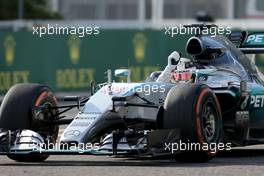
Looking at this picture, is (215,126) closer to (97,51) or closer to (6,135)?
(6,135)

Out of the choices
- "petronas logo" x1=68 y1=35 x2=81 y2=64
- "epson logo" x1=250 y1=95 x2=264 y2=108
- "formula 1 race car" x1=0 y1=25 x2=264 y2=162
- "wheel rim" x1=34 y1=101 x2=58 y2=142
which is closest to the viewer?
"formula 1 race car" x1=0 y1=25 x2=264 y2=162

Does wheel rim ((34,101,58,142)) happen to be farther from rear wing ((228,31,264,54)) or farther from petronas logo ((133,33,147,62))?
petronas logo ((133,33,147,62))

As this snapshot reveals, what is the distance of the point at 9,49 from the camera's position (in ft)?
98.4

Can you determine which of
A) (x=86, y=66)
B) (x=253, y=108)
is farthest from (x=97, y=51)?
(x=253, y=108)

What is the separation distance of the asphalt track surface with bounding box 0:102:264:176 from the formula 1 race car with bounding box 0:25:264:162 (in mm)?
169

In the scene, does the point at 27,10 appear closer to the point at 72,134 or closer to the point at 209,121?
the point at 209,121

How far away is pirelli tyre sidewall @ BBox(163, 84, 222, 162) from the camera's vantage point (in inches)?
509

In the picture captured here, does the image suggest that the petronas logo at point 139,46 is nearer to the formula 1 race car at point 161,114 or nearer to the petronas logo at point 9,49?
the petronas logo at point 9,49

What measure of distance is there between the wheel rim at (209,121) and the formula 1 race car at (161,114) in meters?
0.01

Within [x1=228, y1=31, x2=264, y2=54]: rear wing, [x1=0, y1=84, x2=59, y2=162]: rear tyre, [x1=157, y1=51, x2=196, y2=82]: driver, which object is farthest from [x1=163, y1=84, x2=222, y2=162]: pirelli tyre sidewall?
[x1=228, y1=31, x2=264, y2=54]: rear wing

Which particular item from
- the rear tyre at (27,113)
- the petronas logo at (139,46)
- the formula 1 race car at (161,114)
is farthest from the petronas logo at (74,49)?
the rear tyre at (27,113)

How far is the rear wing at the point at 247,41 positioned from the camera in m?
15.7

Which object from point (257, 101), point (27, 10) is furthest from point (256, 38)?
point (27, 10)

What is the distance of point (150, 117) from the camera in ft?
44.7
